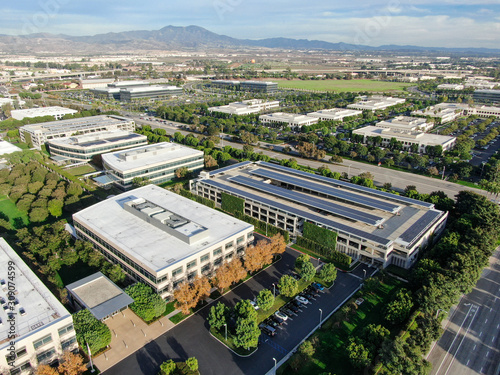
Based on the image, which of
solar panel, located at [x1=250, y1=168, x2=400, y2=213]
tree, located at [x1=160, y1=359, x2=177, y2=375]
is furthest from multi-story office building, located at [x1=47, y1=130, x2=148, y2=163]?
tree, located at [x1=160, y1=359, x2=177, y2=375]

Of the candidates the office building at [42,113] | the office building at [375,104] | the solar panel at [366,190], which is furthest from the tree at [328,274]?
the office building at [375,104]

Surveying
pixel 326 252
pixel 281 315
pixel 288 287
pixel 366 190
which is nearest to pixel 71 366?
→ pixel 281 315

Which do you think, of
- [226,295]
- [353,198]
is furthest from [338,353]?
[353,198]

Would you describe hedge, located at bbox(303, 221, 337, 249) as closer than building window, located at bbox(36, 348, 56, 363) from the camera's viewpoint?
No

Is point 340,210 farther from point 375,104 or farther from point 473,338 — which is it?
point 375,104

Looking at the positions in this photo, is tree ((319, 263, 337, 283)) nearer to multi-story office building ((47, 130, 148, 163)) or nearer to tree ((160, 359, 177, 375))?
tree ((160, 359, 177, 375))
